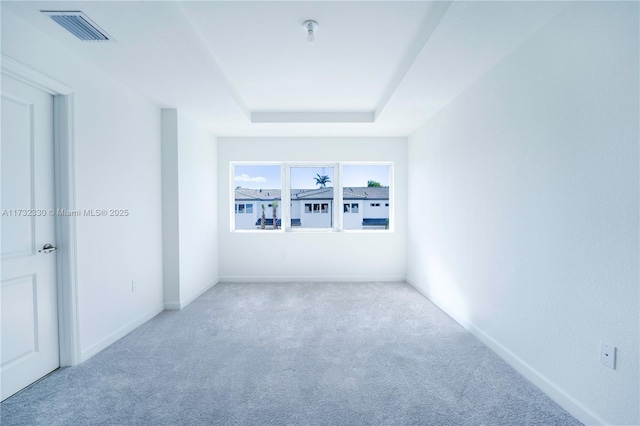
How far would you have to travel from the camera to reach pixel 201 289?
13.7ft

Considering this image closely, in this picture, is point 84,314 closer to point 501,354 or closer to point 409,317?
point 409,317

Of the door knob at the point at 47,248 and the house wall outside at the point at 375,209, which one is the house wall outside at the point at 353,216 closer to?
the house wall outside at the point at 375,209

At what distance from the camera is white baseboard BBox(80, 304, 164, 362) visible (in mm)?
2416

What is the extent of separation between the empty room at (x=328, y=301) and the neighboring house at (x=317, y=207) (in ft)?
4.45

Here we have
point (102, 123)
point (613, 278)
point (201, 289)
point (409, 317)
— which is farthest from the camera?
point (201, 289)

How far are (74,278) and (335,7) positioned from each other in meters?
2.74

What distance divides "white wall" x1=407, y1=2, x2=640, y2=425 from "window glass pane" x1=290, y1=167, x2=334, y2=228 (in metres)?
2.46

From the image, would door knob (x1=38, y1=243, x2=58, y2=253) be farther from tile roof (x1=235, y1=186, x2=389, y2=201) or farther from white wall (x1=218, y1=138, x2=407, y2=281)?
tile roof (x1=235, y1=186, x2=389, y2=201)

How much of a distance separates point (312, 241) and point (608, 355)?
3711mm

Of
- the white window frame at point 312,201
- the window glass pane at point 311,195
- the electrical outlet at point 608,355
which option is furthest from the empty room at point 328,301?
the window glass pane at point 311,195

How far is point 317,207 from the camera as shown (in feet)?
16.6

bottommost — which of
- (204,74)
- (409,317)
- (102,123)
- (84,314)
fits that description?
(409,317)

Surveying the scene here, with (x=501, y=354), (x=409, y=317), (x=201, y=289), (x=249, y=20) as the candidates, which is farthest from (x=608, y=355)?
(x=201, y=289)

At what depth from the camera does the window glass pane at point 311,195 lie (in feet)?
16.5
